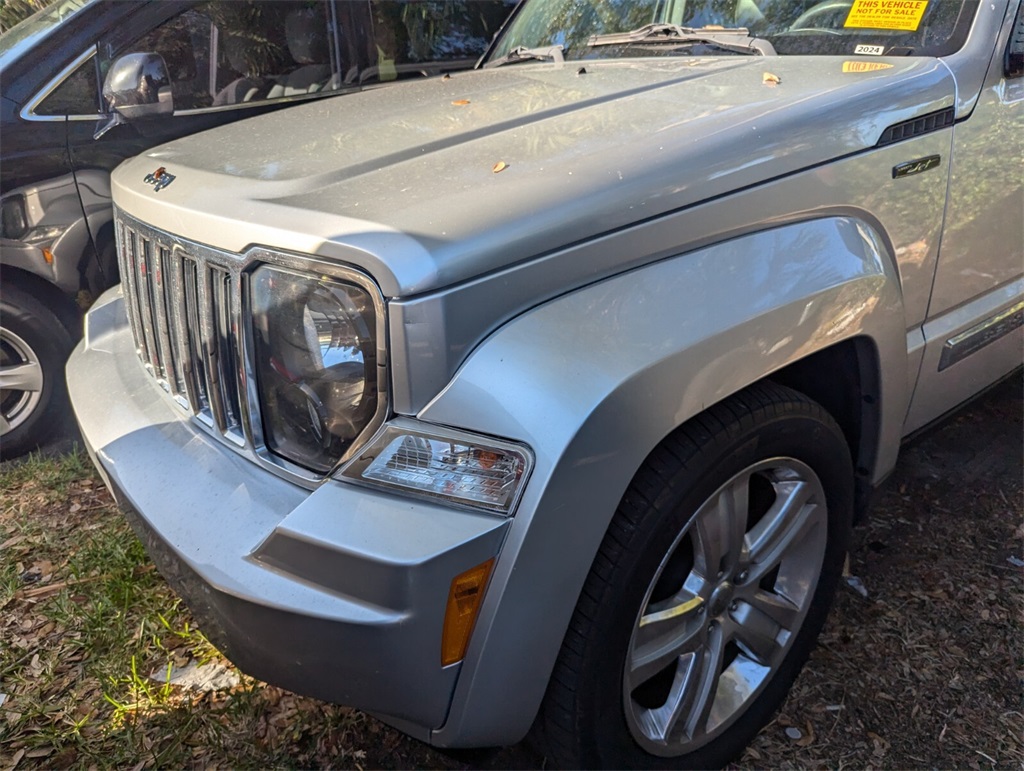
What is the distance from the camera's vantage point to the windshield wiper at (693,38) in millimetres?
2363

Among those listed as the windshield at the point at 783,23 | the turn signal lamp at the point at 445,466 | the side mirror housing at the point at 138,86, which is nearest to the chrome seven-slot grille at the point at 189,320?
the turn signal lamp at the point at 445,466

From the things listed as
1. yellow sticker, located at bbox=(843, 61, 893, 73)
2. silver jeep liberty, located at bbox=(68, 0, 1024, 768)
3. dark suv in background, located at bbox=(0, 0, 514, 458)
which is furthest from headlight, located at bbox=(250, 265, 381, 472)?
dark suv in background, located at bbox=(0, 0, 514, 458)

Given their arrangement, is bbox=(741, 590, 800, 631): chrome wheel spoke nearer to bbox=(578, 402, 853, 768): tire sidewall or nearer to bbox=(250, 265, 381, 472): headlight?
bbox=(578, 402, 853, 768): tire sidewall

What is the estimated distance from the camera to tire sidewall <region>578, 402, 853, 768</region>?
153 cm

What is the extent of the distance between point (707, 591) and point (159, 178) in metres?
1.62

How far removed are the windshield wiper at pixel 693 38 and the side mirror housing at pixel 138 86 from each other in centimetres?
155

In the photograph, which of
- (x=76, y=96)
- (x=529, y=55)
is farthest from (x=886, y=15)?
(x=76, y=96)

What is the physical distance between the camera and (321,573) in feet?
4.44

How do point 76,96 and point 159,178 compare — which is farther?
point 76,96

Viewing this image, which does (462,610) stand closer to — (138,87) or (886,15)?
(886,15)

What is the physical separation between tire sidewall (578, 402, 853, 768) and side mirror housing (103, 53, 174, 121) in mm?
2445

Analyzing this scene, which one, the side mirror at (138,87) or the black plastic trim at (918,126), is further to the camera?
the side mirror at (138,87)

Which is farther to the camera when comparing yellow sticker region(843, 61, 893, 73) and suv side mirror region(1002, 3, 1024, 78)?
suv side mirror region(1002, 3, 1024, 78)

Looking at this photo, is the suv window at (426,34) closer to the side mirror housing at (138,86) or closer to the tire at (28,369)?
the side mirror housing at (138,86)
